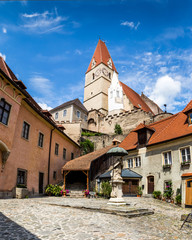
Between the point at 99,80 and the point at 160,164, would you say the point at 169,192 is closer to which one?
the point at 160,164

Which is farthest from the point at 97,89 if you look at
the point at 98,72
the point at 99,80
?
the point at 98,72

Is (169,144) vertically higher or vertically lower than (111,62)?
lower

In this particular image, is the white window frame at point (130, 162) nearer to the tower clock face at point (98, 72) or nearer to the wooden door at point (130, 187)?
the wooden door at point (130, 187)

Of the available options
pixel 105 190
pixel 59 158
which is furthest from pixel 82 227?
pixel 59 158

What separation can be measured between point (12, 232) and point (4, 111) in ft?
28.4

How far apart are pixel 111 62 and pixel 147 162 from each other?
166ft

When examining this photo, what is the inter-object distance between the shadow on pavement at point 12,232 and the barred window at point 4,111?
7.32m

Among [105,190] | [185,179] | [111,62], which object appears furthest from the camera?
[111,62]

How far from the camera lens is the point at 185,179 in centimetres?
1529

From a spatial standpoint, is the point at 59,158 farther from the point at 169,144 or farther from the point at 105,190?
the point at 169,144

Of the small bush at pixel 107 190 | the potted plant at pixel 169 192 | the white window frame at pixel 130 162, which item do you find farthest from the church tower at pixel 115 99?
the potted plant at pixel 169 192

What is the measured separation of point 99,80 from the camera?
193 ft

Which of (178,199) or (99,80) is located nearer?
(178,199)

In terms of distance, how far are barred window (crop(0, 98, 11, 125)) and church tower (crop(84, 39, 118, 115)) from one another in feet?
140
